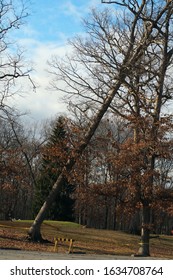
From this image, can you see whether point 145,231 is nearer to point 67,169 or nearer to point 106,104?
point 67,169

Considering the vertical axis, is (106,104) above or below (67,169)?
above

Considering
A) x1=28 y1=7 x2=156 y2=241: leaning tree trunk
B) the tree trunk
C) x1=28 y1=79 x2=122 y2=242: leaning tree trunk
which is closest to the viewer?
the tree trunk

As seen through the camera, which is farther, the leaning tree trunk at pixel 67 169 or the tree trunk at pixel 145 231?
the leaning tree trunk at pixel 67 169

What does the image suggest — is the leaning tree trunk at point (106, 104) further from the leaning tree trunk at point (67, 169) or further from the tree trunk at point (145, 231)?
the tree trunk at point (145, 231)

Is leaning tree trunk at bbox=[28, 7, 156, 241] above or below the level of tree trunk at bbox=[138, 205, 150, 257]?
above

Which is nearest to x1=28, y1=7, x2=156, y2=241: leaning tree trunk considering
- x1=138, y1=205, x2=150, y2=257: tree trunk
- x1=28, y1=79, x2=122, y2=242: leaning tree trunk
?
x1=28, y1=79, x2=122, y2=242: leaning tree trunk

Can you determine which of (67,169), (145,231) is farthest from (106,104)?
(145,231)

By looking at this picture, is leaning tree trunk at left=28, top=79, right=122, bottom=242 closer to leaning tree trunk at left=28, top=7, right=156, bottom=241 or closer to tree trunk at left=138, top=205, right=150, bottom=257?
leaning tree trunk at left=28, top=7, right=156, bottom=241

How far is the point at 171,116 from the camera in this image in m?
23.3

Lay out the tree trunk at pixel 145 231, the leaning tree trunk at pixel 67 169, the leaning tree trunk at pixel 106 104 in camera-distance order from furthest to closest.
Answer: the leaning tree trunk at pixel 106 104 < the leaning tree trunk at pixel 67 169 < the tree trunk at pixel 145 231

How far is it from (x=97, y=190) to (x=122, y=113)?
19.9 ft

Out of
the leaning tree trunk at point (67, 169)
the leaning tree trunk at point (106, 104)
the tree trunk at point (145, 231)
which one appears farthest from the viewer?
the leaning tree trunk at point (106, 104)

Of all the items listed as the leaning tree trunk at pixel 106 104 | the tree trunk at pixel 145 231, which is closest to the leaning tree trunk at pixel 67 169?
the leaning tree trunk at pixel 106 104

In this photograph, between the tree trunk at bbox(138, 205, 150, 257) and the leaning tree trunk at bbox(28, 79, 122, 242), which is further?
the leaning tree trunk at bbox(28, 79, 122, 242)
